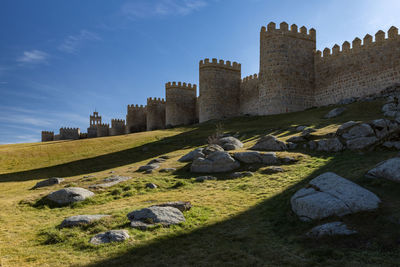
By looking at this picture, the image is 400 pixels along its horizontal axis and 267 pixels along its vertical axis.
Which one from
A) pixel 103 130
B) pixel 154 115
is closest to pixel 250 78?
pixel 154 115

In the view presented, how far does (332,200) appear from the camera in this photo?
8547 millimetres

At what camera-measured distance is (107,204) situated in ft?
41.5

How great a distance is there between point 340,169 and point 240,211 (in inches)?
221

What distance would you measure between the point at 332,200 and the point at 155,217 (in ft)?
17.4

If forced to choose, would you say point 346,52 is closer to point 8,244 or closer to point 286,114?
point 286,114

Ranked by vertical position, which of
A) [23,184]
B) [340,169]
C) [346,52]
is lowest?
[23,184]

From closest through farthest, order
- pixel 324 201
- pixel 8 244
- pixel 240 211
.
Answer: pixel 8 244, pixel 324 201, pixel 240 211

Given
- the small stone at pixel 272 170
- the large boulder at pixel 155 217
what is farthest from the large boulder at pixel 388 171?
the large boulder at pixel 155 217

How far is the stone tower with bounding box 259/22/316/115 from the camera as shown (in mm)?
38750

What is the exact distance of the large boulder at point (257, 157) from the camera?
16938 millimetres

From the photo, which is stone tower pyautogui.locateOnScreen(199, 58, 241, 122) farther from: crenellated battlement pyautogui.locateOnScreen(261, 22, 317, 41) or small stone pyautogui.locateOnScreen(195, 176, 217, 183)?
small stone pyautogui.locateOnScreen(195, 176, 217, 183)

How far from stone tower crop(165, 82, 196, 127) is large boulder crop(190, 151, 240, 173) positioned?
43.9m

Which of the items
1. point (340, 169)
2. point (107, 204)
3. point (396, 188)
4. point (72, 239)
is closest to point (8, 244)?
point (72, 239)

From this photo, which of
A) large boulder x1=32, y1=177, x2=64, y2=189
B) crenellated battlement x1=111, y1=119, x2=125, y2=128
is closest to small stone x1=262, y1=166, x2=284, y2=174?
large boulder x1=32, y1=177, x2=64, y2=189
